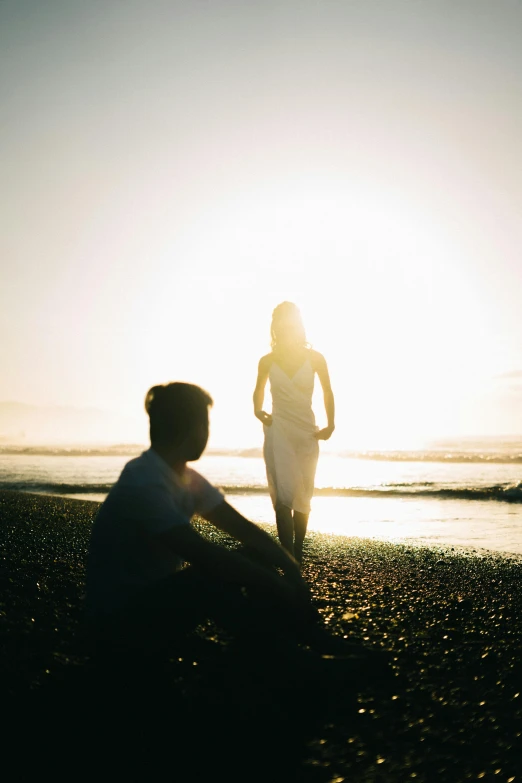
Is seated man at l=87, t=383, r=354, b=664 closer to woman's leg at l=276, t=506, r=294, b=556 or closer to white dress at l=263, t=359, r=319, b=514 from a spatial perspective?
woman's leg at l=276, t=506, r=294, b=556

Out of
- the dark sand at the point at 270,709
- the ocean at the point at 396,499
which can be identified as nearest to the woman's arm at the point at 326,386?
the dark sand at the point at 270,709

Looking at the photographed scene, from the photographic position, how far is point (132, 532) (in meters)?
2.96

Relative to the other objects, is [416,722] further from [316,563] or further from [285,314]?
[285,314]

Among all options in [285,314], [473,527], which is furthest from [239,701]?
[473,527]

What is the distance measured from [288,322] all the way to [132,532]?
3951mm

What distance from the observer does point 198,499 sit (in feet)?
11.2

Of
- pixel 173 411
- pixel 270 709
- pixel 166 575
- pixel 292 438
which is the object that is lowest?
pixel 270 709

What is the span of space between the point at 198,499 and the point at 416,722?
1589mm

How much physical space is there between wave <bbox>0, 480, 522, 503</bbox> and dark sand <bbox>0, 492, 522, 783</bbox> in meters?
13.8

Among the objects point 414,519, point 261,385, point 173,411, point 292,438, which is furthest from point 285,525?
point 414,519

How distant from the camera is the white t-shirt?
9.41ft

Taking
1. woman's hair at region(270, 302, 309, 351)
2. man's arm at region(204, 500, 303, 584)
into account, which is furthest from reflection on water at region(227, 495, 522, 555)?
man's arm at region(204, 500, 303, 584)

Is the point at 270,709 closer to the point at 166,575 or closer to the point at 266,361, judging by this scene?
the point at 166,575

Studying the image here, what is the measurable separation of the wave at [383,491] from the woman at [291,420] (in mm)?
11979
